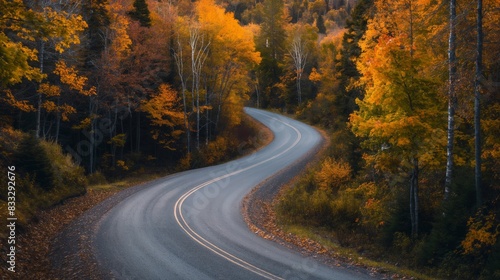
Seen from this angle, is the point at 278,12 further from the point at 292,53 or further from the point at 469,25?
the point at 469,25

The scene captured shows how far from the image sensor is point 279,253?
1272 centimetres

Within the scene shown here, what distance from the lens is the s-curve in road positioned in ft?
35.9

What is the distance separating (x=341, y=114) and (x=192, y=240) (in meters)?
24.3

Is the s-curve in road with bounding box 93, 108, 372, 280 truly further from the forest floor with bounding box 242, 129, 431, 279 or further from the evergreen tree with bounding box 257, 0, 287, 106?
the evergreen tree with bounding box 257, 0, 287, 106

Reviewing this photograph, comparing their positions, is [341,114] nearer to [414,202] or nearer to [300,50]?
[414,202]

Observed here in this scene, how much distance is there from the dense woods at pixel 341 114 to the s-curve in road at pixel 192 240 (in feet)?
10.0

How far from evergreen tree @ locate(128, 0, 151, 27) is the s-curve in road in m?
16.0

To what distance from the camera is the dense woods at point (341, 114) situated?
1129 cm

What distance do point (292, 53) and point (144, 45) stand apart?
32656 millimetres

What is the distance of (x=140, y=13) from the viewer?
32.8 meters

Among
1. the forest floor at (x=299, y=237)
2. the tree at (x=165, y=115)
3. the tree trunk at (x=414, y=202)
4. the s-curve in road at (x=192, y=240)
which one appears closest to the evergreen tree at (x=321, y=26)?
the tree at (x=165, y=115)

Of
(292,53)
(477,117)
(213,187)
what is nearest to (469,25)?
(477,117)

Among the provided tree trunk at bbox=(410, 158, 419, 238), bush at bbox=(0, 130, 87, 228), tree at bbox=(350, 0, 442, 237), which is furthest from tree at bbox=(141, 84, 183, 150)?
tree trunk at bbox=(410, 158, 419, 238)

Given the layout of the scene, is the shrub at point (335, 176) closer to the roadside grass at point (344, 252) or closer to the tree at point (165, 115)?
the roadside grass at point (344, 252)
